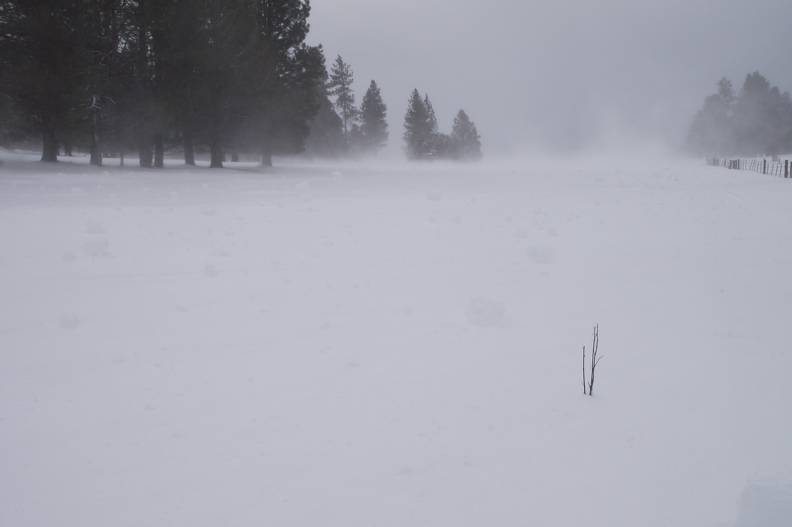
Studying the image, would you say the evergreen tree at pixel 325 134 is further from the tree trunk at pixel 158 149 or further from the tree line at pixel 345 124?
the tree trunk at pixel 158 149

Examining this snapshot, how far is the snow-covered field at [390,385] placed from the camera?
8.09 ft

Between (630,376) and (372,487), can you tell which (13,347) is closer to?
(372,487)

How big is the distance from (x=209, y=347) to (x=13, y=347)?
1.60 meters

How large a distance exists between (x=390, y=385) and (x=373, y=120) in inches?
2774

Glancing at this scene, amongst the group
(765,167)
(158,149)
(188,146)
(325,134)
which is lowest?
(158,149)

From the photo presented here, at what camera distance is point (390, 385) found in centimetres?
355

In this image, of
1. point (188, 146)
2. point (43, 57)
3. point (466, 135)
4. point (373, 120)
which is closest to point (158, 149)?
point (188, 146)

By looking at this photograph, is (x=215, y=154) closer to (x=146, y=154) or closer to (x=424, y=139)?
(x=146, y=154)

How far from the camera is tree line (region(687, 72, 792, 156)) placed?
66500mm

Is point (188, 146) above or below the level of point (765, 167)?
above

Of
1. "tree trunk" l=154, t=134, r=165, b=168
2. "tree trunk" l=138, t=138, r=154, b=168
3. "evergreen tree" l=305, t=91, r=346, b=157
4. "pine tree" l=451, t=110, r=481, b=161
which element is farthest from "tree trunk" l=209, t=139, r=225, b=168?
"pine tree" l=451, t=110, r=481, b=161

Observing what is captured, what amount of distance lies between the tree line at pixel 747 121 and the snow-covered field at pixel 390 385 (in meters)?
75.8

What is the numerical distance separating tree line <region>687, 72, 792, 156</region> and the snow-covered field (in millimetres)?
75839

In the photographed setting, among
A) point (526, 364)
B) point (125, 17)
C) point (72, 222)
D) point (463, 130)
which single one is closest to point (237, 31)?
point (125, 17)
